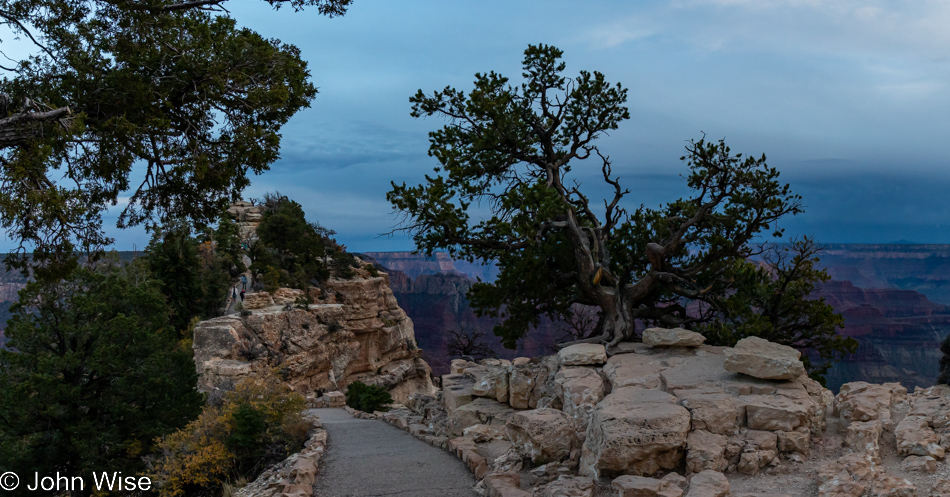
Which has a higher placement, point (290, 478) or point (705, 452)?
point (705, 452)

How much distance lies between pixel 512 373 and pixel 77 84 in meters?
10.7

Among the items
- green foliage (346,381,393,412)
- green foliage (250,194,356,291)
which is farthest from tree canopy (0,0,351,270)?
green foliage (250,194,356,291)

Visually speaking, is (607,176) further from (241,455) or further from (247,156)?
(241,455)

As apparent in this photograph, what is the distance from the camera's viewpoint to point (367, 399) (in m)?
26.6

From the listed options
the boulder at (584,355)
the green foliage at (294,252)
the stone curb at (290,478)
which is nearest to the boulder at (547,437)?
the boulder at (584,355)

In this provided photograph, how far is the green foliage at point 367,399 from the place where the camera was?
87.1 ft

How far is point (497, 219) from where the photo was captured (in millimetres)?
16625

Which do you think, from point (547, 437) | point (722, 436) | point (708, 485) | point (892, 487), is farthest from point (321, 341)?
point (892, 487)

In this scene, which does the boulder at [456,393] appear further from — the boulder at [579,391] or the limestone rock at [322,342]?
the limestone rock at [322,342]

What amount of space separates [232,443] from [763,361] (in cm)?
1101

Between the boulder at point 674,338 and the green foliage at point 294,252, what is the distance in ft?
87.8

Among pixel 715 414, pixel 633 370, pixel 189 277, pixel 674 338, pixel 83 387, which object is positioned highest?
pixel 189 277

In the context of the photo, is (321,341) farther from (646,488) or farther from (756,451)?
(646,488)

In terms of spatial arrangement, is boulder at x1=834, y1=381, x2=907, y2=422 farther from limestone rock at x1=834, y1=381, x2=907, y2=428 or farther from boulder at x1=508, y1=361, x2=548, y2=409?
A: boulder at x1=508, y1=361, x2=548, y2=409
